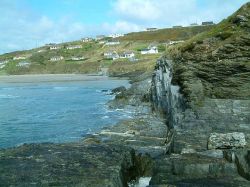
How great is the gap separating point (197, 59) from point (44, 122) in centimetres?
2296

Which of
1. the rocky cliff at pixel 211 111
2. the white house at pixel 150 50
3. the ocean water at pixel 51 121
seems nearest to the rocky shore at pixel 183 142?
the rocky cliff at pixel 211 111

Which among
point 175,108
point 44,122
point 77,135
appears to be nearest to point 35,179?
point 175,108

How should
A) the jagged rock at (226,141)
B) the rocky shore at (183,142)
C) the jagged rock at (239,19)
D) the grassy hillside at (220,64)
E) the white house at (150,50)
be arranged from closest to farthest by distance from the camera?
the rocky shore at (183,142) → the jagged rock at (226,141) → the grassy hillside at (220,64) → the jagged rock at (239,19) → the white house at (150,50)

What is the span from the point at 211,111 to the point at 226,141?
28.8 ft

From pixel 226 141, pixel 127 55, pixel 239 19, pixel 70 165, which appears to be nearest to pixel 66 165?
pixel 70 165

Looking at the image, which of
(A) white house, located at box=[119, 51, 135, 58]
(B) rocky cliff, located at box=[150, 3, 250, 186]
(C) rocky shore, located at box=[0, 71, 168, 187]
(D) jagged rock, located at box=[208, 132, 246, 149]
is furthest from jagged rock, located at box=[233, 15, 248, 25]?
(A) white house, located at box=[119, 51, 135, 58]

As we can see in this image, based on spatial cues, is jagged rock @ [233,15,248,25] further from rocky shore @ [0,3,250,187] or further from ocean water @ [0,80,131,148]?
ocean water @ [0,80,131,148]

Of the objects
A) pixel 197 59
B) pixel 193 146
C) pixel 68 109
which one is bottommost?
pixel 68 109

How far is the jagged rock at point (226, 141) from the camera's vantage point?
617 inches

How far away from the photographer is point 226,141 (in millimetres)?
15836

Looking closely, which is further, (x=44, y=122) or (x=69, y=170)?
(x=44, y=122)

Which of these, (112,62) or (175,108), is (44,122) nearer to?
(175,108)

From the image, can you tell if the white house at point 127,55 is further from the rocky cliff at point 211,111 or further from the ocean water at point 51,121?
the rocky cliff at point 211,111

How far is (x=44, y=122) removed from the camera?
47.9m
